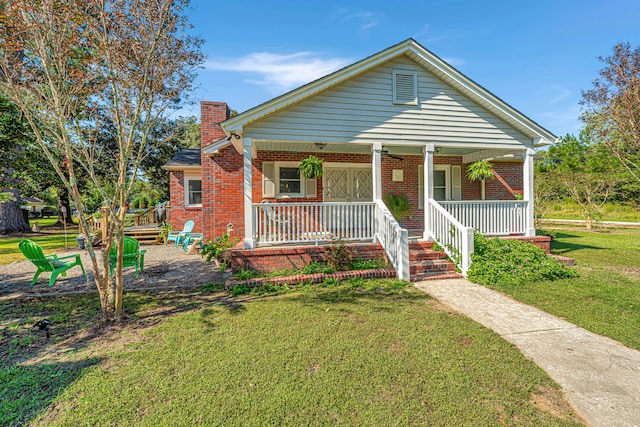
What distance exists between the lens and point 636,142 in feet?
32.2

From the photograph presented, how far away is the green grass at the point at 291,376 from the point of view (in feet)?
8.00

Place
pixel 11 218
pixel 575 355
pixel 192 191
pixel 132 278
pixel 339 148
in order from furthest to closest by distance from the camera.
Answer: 1. pixel 11 218
2. pixel 192 191
3. pixel 339 148
4. pixel 132 278
5. pixel 575 355

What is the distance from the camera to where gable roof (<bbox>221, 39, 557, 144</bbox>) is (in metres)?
6.93

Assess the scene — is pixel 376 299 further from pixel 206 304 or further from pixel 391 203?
pixel 391 203

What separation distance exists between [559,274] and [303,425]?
723 centimetres

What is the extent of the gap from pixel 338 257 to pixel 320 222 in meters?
1.15

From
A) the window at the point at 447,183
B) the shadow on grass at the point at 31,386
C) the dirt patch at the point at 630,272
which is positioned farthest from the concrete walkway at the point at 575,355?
the window at the point at 447,183

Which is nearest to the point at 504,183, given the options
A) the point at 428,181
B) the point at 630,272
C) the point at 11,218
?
the point at 630,272

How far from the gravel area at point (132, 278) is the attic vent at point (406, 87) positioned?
21.9ft

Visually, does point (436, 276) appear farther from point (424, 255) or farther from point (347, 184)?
point (347, 184)

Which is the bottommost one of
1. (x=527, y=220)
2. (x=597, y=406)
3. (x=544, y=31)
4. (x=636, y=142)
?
(x=597, y=406)

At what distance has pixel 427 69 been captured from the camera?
819 cm

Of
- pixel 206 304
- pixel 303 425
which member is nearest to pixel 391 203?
pixel 206 304

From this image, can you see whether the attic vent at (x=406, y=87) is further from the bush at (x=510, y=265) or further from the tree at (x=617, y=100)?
the tree at (x=617, y=100)
